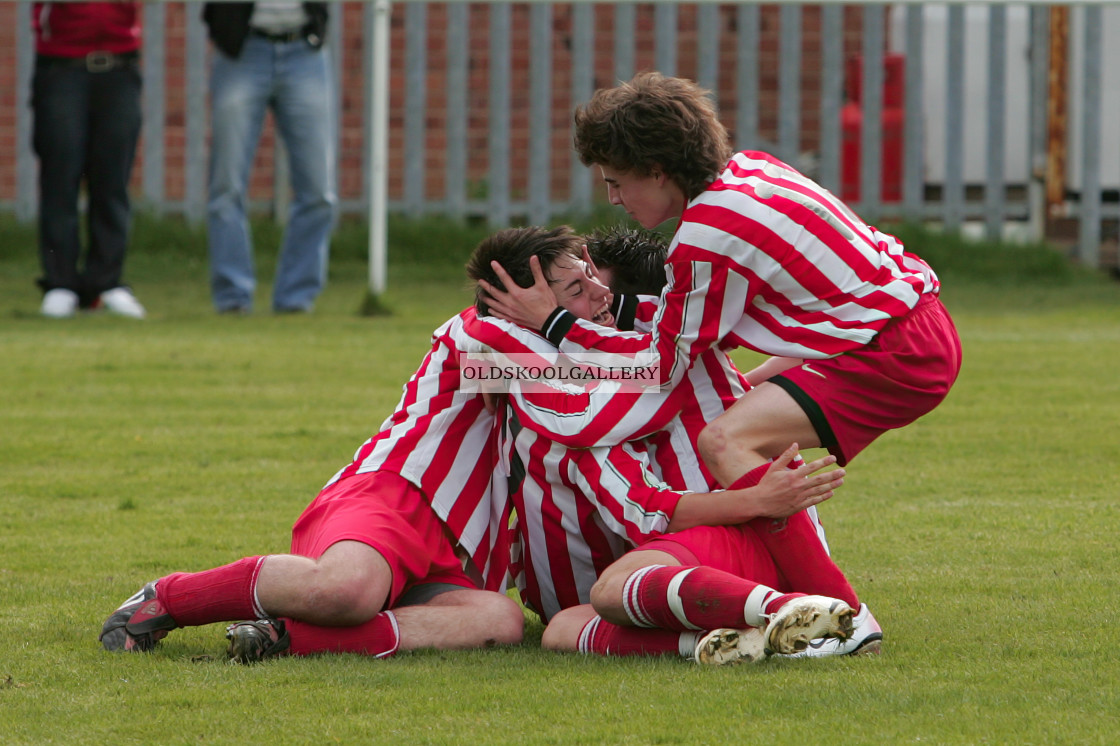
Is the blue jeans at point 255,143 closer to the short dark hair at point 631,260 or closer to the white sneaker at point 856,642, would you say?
the short dark hair at point 631,260

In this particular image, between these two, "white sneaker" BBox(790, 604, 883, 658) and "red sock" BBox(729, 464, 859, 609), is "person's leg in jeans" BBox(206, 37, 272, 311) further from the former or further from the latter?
"white sneaker" BBox(790, 604, 883, 658)

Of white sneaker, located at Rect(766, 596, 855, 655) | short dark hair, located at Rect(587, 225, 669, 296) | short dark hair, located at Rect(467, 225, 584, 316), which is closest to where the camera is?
white sneaker, located at Rect(766, 596, 855, 655)

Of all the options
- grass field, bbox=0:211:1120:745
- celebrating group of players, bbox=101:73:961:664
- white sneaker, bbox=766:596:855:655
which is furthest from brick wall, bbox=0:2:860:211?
white sneaker, bbox=766:596:855:655

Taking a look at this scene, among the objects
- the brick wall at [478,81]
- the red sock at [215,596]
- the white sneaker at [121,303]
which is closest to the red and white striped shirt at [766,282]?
the red sock at [215,596]

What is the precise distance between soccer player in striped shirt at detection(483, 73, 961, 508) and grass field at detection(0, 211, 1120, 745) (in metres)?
0.43

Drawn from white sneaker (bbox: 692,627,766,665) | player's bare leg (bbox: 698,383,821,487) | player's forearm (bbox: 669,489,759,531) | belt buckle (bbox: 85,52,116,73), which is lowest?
white sneaker (bbox: 692,627,766,665)

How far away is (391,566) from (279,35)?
Answer: 548 cm

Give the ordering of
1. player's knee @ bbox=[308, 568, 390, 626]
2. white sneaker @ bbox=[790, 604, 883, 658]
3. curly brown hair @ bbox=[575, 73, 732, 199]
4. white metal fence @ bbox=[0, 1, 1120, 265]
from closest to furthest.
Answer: white sneaker @ bbox=[790, 604, 883, 658]
player's knee @ bbox=[308, 568, 390, 626]
curly brown hair @ bbox=[575, 73, 732, 199]
white metal fence @ bbox=[0, 1, 1120, 265]

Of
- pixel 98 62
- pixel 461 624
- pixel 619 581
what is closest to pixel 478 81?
pixel 98 62

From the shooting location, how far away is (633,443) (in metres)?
3.04

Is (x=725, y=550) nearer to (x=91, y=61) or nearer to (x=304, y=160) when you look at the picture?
(x=304, y=160)

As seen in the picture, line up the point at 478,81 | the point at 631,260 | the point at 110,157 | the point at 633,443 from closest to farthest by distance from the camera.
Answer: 1. the point at 633,443
2. the point at 631,260
3. the point at 110,157
4. the point at 478,81

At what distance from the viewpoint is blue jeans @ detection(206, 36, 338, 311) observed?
791cm

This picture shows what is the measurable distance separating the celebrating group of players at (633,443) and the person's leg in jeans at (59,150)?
5.27m
